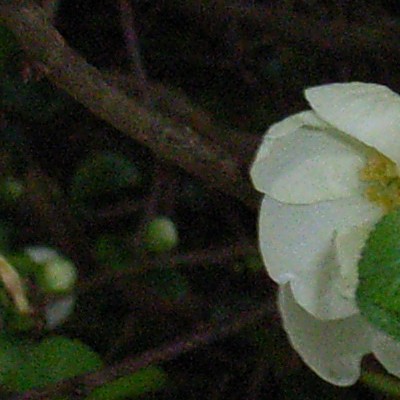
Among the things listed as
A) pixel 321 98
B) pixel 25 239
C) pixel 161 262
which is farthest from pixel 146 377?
pixel 321 98

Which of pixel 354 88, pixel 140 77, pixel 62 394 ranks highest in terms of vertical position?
pixel 354 88

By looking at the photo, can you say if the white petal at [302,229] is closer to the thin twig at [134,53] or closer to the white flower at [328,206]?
the white flower at [328,206]

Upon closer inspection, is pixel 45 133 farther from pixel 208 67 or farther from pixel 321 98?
pixel 321 98

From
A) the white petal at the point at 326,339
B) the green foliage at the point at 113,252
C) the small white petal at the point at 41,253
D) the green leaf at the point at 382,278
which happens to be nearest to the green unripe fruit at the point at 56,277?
the small white petal at the point at 41,253

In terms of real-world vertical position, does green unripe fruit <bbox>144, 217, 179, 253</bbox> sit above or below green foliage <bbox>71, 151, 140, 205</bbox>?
above

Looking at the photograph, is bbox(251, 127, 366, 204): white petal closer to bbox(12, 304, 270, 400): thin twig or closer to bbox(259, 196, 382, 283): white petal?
bbox(259, 196, 382, 283): white petal

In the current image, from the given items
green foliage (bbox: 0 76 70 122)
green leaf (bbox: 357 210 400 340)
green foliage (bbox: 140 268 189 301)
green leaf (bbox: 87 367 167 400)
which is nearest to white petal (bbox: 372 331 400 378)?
green leaf (bbox: 357 210 400 340)
